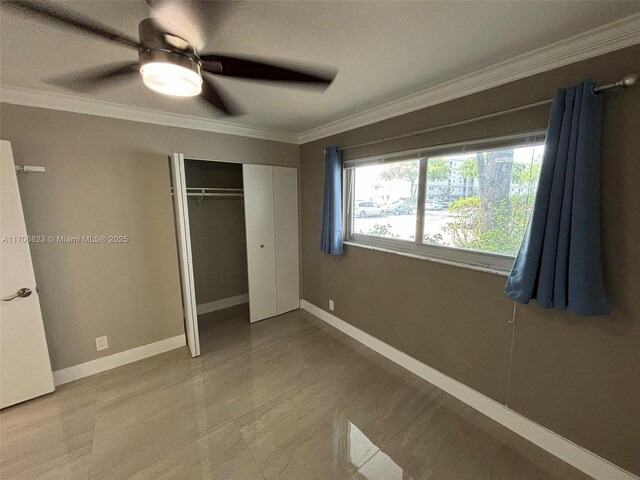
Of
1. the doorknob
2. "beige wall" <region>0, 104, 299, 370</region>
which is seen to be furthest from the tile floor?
the doorknob

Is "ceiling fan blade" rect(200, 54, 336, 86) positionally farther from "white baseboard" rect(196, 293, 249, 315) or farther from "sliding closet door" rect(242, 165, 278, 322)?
"white baseboard" rect(196, 293, 249, 315)

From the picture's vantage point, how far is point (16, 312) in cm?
195

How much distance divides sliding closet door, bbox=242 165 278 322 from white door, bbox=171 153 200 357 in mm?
788

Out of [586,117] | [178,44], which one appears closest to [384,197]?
[586,117]

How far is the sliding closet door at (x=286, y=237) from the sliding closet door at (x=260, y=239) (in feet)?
0.24

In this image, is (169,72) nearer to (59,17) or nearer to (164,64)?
(164,64)

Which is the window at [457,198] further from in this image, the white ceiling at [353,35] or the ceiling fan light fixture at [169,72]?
the ceiling fan light fixture at [169,72]

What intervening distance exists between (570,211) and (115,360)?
359 centimetres

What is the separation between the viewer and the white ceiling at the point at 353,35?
1.13 metres

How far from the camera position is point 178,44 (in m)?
1.18

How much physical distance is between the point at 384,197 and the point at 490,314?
1.32 metres

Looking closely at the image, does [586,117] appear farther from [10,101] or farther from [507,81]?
[10,101]

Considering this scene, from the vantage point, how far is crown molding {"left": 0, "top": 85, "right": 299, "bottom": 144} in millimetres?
1918

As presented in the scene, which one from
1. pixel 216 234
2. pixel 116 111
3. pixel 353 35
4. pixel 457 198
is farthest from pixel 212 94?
pixel 216 234
